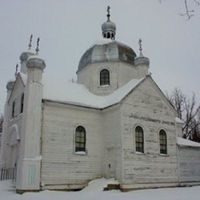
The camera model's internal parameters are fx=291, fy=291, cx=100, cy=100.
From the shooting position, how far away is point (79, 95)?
21.9 m

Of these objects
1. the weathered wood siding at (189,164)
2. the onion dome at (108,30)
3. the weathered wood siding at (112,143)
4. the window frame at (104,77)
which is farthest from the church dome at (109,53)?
the weathered wood siding at (189,164)

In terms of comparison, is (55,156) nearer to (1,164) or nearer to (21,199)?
(21,199)

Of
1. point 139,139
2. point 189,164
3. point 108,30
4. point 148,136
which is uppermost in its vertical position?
point 108,30

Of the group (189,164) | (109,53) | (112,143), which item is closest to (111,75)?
(109,53)

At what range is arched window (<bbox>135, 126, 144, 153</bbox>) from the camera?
1990 centimetres

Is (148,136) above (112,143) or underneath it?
above

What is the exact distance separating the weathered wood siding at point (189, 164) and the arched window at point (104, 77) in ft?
25.6

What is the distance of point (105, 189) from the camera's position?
17.5 m

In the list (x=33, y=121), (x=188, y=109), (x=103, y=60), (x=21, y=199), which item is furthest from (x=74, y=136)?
(x=188, y=109)

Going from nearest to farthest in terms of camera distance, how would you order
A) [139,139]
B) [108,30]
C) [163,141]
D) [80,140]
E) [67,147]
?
[67,147] → [80,140] → [139,139] → [163,141] → [108,30]

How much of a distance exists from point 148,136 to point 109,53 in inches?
325

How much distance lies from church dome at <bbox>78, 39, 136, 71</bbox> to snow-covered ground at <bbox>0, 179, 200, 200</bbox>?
10381 millimetres

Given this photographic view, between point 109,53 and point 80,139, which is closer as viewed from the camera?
point 80,139

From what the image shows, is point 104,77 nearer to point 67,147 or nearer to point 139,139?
point 139,139
